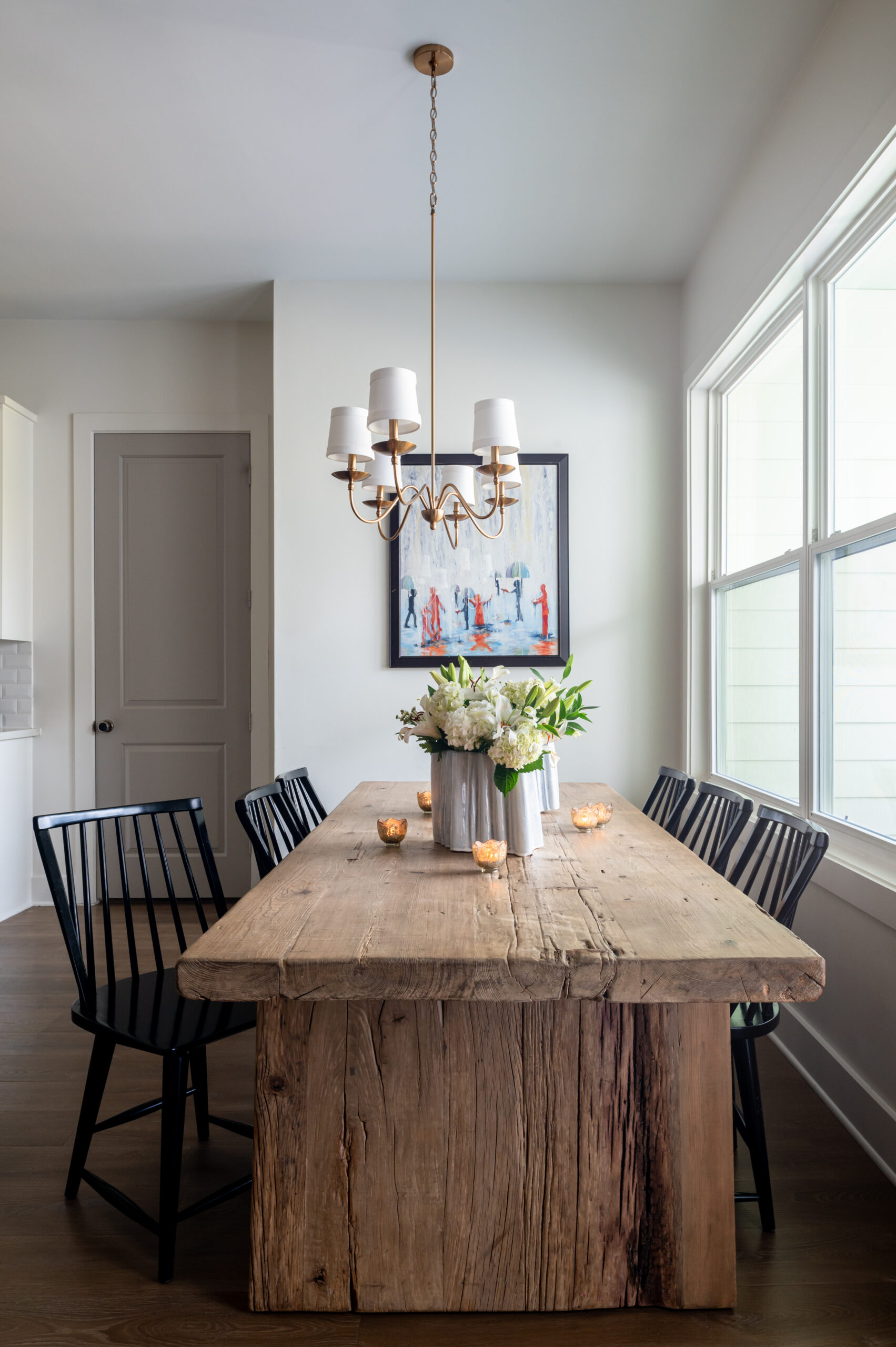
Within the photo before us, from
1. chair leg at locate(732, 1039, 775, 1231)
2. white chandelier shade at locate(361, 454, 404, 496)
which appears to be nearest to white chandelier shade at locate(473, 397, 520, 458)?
white chandelier shade at locate(361, 454, 404, 496)

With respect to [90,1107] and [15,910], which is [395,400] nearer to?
[90,1107]

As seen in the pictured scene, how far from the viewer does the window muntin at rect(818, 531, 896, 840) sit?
213 cm

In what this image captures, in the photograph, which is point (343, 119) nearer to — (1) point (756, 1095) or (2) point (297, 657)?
(2) point (297, 657)

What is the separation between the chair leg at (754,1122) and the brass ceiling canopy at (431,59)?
8.51 ft

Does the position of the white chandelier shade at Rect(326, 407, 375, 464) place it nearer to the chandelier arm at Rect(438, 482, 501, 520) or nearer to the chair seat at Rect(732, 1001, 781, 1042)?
the chandelier arm at Rect(438, 482, 501, 520)

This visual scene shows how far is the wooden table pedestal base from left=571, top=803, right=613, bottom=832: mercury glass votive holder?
0.78 meters

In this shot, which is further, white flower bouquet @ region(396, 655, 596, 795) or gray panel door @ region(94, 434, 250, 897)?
gray panel door @ region(94, 434, 250, 897)

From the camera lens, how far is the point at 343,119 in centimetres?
268

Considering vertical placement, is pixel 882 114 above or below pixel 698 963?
above

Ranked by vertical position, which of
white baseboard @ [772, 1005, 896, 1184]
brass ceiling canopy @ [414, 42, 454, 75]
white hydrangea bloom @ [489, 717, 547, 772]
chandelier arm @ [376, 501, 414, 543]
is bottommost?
white baseboard @ [772, 1005, 896, 1184]

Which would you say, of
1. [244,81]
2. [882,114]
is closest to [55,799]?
[244,81]

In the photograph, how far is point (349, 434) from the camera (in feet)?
7.56

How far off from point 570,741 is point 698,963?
2.58 meters

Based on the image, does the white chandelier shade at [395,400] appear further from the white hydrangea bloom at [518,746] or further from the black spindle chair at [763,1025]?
the black spindle chair at [763,1025]
